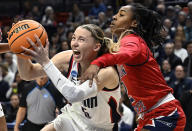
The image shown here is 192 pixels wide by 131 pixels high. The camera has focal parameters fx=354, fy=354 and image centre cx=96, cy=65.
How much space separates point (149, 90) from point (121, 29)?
0.66 meters

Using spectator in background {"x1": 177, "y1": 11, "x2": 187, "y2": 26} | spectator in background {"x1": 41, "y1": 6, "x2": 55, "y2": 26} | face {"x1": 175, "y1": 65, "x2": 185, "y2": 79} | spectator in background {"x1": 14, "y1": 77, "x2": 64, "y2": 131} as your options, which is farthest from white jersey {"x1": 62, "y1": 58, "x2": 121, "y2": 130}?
spectator in background {"x1": 41, "y1": 6, "x2": 55, "y2": 26}

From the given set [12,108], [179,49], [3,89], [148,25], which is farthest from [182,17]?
[148,25]

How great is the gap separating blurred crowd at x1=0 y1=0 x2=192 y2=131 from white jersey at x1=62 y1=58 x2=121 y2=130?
2.25m

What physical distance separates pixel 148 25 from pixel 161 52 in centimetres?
477

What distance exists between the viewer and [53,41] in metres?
11.1

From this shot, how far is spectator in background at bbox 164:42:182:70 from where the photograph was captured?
7.87 meters

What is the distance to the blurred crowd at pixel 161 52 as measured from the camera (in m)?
7.08

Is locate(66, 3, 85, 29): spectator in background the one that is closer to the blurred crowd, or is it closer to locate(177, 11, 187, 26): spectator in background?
the blurred crowd

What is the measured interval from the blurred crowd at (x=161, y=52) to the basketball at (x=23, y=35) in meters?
2.28

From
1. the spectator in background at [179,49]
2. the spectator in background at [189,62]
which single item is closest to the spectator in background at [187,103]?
the spectator in background at [189,62]

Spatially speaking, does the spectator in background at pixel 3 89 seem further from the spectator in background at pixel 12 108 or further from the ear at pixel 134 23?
the ear at pixel 134 23

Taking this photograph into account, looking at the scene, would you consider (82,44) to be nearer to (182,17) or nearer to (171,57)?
(171,57)

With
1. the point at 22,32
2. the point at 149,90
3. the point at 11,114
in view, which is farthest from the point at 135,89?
the point at 11,114

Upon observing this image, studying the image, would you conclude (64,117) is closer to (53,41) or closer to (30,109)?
(30,109)
